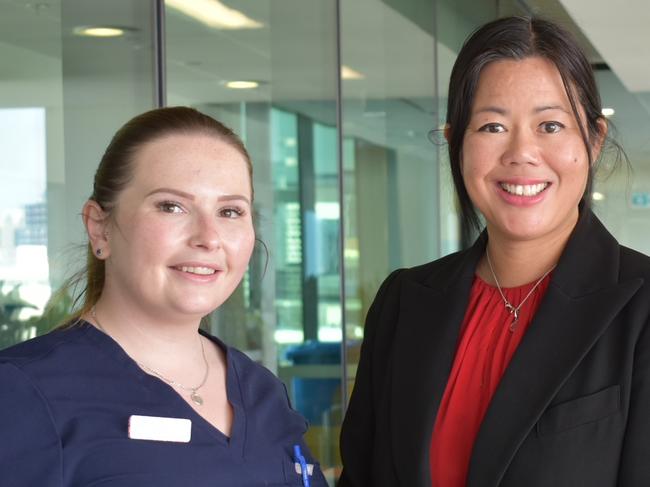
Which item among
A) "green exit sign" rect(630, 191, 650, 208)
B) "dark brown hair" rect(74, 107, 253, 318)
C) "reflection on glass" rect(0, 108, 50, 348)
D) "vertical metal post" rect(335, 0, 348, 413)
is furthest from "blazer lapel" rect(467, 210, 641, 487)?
"green exit sign" rect(630, 191, 650, 208)

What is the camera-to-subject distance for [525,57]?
2.03 m

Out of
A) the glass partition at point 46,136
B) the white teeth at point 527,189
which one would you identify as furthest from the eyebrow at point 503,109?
the glass partition at point 46,136

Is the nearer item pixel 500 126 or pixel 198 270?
pixel 198 270

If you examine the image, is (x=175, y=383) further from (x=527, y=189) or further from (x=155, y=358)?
(x=527, y=189)

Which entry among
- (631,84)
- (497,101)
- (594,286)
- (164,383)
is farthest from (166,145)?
(631,84)

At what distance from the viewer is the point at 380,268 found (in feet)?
23.8

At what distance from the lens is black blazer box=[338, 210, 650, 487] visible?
1.81m

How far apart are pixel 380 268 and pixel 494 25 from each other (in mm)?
5218

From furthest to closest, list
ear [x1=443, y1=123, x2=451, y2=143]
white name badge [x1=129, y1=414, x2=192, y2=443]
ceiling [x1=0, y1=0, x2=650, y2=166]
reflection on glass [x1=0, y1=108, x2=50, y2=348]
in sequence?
ceiling [x1=0, y1=0, x2=650, y2=166] < reflection on glass [x1=0, y1=108, x2=50, y2=348] < ear [x1=443, y1=123, x2=451, y2=143] < white name badge [x1=129, y1=414, x2=192, y2=443]

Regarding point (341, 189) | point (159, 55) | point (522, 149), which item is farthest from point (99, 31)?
point (341, 189)

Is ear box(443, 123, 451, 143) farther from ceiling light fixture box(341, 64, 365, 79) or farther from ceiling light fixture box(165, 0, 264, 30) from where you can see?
ceiling light fixture box(341, 64, 365, 79)

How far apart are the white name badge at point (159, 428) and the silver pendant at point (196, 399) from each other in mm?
93

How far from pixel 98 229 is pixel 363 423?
0.67 m

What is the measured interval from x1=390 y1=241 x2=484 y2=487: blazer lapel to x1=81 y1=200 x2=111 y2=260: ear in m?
0.61
